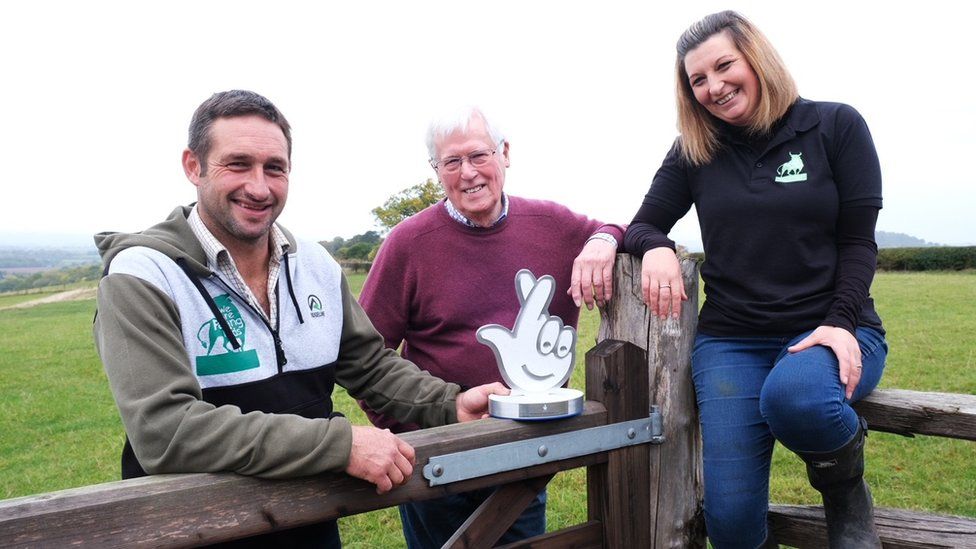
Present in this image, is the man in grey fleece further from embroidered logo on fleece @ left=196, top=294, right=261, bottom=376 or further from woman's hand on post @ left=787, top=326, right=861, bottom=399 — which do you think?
woman's hand on post @ left=787, top=326, right=861, bottom=399

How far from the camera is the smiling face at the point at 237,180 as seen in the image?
88.3 inches

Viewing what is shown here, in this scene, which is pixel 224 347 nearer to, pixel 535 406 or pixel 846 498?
pixel 535 406

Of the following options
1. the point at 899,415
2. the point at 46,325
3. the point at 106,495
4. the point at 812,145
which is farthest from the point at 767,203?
the point at 46,325

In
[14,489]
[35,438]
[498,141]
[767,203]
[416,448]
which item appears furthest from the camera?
[35,438]

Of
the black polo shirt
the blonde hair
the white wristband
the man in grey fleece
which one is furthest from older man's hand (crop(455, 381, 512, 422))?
the blonde hair

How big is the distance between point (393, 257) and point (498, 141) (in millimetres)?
580

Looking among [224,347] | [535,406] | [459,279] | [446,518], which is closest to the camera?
[224,347]

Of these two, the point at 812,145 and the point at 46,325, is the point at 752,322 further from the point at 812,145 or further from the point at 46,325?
the point at 46,325

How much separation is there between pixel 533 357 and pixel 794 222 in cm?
89

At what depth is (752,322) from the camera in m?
2.42

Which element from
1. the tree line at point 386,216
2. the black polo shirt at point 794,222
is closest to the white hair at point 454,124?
the black polo shirt at point 794,222

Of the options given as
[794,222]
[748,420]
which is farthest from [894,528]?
[794,222]

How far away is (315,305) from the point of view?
241cm

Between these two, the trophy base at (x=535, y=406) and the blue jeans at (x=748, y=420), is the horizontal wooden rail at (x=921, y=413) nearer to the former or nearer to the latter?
the blue jeans at (x=748, y=420)
